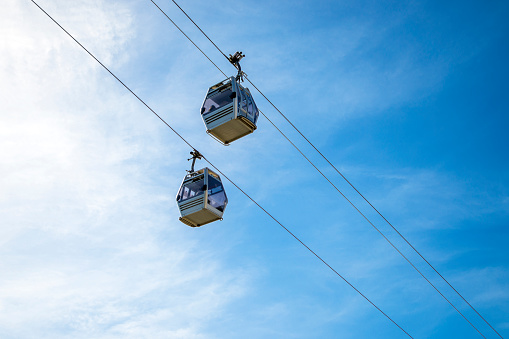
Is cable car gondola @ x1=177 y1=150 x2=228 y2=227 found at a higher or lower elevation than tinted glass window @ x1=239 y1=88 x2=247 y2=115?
lower

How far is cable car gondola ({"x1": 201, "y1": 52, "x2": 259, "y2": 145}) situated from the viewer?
14.6 m

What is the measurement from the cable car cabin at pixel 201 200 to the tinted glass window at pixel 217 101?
240cm

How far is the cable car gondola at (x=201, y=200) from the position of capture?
633 inches

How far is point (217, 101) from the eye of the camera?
15281 millimetres

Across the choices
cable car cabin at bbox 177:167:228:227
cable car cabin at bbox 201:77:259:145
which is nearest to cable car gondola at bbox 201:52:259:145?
cable car cabin at bbox 201:77:259:145

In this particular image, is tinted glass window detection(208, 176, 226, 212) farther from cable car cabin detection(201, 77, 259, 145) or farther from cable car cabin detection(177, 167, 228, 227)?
cable car cabin detection(201, 77, 259, 145)

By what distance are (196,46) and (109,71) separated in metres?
2.54

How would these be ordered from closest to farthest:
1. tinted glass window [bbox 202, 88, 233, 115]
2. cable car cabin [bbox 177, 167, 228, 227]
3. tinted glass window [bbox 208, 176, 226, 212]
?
tinted glass window [bbox 202, 88, 233, 115] < cable car cabin [bbox 177, 167, 228, 227] < tinted glass window [bbox 208, 176, 226, 212]

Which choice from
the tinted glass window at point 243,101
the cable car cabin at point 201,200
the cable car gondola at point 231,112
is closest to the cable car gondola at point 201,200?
the cable car cabin at point 201,200

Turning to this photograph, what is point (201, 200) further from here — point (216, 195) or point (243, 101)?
point (243, 101)

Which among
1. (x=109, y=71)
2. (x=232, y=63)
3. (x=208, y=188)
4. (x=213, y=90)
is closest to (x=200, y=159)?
(x=208, y=188)

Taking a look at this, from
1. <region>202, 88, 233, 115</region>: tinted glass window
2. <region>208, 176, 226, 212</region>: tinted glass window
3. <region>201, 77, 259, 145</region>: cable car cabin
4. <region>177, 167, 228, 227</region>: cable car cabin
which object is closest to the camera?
<region>201, 77, 259, 145</region>: cable car cabin

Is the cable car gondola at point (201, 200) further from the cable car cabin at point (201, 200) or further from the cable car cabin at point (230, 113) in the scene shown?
the cable car cabin at point (230, 113)

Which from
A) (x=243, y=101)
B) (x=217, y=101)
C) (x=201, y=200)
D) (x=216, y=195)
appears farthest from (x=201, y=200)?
(x=243, y=101)
